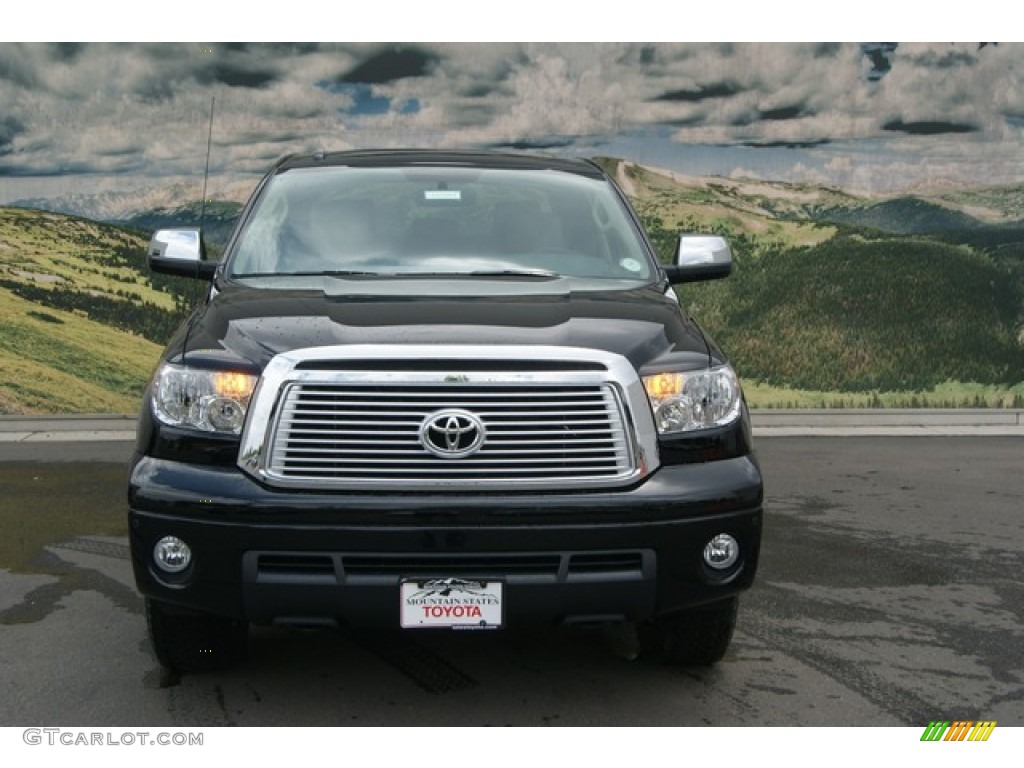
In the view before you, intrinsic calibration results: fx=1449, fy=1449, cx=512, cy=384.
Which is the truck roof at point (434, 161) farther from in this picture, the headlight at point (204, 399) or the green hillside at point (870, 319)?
the green hillside at point (870, 319)

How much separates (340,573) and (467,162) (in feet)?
8.93

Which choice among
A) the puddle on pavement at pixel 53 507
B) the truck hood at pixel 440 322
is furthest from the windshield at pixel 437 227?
the puddle on pavement at pixel 53 507

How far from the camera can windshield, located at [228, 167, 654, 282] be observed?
5648 mm

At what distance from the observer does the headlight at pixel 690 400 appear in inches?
175

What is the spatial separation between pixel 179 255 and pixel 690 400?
95.3 inches

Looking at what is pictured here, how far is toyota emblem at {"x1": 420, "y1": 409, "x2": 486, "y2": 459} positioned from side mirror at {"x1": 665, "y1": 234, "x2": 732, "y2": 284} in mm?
1908

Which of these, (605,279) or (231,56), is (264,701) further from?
(231,56)

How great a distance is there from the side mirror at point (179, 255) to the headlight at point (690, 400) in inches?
87.2

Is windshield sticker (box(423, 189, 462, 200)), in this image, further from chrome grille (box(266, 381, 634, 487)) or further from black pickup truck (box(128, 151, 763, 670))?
chrome grille (box(266, 381, 634, 487))

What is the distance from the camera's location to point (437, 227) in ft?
19.2

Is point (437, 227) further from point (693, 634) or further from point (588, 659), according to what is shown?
point (693, 634)

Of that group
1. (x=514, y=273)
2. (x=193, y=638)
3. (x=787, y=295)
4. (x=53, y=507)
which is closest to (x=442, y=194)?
(x=514, y=273)
